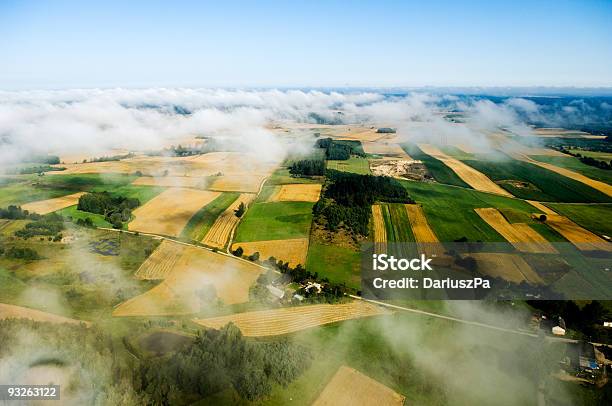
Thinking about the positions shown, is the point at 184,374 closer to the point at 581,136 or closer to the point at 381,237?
the point at 381,237

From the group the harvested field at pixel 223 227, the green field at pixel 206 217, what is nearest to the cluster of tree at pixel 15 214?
the green field at pixel 206 217

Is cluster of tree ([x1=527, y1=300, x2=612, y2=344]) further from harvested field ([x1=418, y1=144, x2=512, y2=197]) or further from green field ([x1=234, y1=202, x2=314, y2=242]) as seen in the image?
harvested field ([x1=418, y1=144, x2=512, y2=197])

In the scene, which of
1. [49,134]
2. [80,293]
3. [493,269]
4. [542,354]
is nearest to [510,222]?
Answer: [493,269]

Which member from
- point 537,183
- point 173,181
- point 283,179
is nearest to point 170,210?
point 173,181

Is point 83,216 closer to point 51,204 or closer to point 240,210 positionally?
point 51,204

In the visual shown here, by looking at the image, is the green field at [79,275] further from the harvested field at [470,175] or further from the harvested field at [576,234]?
the harvested field at [470,175]

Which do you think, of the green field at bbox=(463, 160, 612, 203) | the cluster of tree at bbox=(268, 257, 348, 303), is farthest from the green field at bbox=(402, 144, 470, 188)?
the cluster of tree at bbox=(268, 257, 348, 303)
